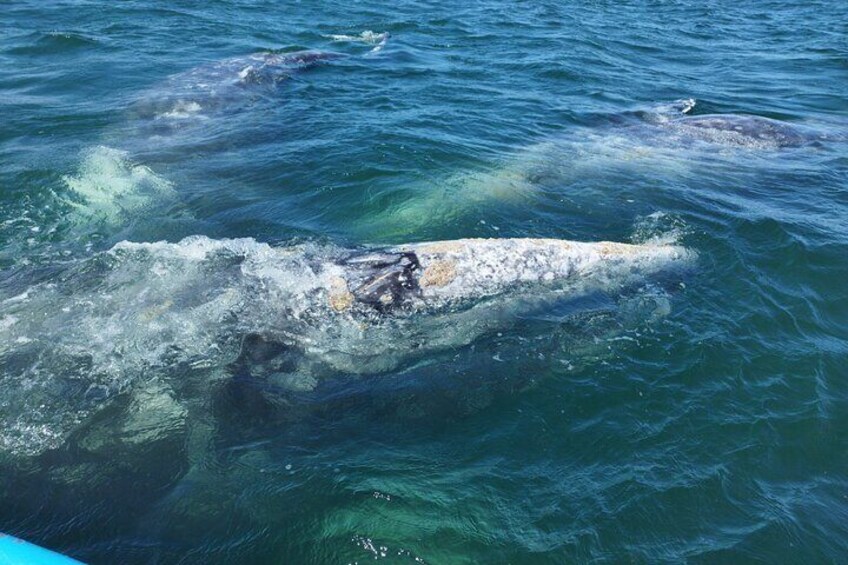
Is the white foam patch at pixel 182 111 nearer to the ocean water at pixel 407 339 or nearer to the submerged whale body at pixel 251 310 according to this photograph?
the ocean water at pixel 407 339

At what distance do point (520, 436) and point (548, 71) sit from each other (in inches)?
587

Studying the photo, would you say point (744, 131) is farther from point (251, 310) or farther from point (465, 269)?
point (251, 310)

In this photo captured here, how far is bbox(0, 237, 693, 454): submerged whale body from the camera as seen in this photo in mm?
6949

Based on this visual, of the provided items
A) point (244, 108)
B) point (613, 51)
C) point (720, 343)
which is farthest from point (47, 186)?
point (613, 51)

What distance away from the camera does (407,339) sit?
307 inches

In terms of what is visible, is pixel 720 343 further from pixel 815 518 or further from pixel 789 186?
pixel 789 186

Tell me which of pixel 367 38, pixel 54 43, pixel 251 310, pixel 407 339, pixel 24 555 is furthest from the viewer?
pixel 367 38

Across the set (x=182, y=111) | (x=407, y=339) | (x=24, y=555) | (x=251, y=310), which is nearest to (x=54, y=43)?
(x=182, y=111)

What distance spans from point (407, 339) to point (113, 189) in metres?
6.77

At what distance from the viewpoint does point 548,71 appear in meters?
19.0

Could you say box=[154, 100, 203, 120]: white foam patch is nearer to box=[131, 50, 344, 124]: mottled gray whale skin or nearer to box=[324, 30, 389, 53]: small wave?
box=[131, 50, 344, 124]: mottled gray whale skin

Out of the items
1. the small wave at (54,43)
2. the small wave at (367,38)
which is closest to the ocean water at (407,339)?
the small wave at (54,43)

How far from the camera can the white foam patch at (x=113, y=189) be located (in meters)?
10.7

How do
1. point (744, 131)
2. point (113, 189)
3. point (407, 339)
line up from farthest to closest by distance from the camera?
point (744, 131) < point (113, 189) < point (407, 339)
